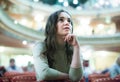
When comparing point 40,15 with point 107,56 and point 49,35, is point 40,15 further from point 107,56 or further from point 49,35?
point 49,35

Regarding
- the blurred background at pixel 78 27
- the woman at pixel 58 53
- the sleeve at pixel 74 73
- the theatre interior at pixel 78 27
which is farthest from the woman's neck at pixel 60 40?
the blurred background at pixel 78 27

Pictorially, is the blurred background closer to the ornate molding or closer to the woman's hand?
the ornate molding

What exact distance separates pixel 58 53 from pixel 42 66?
0.60 ft

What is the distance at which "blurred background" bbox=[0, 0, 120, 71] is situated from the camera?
905 inches

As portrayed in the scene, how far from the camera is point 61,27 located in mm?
2383

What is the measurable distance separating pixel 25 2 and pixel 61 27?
72.1 ft

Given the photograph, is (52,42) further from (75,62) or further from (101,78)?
(101,78)

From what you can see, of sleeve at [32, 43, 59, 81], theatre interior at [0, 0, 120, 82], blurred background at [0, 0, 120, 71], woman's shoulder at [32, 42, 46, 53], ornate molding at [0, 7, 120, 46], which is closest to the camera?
sleeve at [32, 43, 59, 81]

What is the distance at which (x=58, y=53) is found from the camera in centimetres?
238

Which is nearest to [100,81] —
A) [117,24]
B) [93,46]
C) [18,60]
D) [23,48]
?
[23,48]

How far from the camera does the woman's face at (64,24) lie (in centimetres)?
236

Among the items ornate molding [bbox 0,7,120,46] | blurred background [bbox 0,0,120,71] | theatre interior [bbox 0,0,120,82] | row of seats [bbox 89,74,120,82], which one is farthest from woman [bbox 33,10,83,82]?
blurred background [bbox 0,0,120,71]

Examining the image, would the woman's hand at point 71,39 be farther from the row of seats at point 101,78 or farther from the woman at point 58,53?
the row of seats at point 101,78

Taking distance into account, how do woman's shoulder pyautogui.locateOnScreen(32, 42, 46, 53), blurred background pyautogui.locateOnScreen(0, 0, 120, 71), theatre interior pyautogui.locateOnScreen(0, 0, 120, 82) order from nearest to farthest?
1. woman's shoulder pyautogui.locateOnScreen(32, 42, 46, 53)
2. theatre interior pyautogui.locateOnScreen(0, 0, 120, 82)
3. blurred background pyautogui.locateOnScreen(0, 0, 120, 71)
